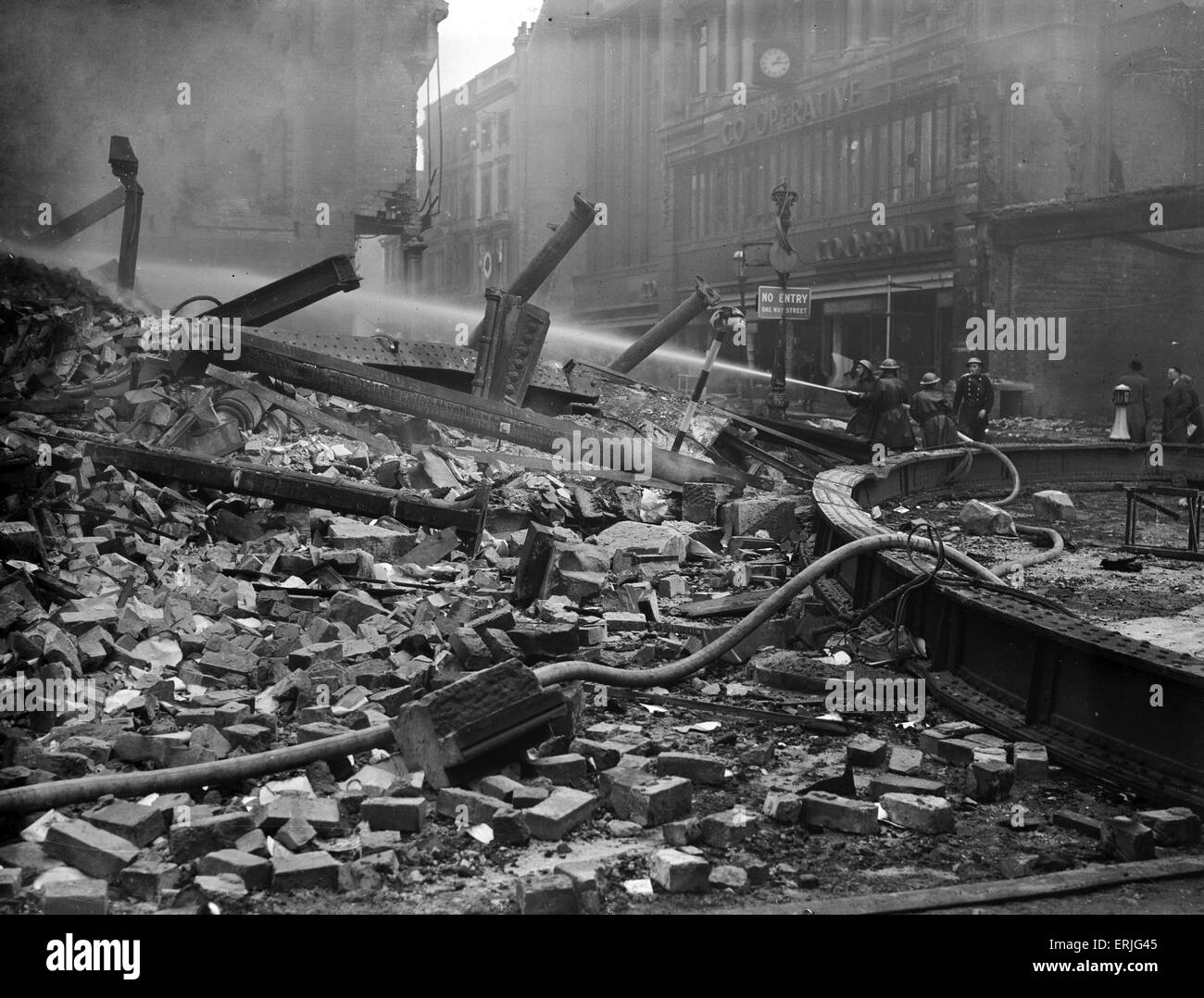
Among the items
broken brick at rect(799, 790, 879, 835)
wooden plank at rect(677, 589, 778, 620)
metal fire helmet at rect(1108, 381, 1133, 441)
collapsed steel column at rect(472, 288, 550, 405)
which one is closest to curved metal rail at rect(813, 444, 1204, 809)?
wooden plank at rect(677, 589, 778, 620)

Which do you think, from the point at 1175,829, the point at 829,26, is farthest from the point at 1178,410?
the point at 829,26

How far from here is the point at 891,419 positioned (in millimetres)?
14781

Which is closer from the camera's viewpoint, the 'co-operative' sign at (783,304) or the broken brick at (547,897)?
the broken brick at (547,897)

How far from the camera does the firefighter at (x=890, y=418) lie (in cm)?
1477

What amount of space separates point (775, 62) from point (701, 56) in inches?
240

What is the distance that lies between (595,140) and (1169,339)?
1049 inches

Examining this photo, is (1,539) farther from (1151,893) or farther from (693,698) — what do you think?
(1151,893)

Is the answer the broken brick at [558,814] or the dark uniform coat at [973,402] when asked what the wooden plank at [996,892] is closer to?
the broken brick at [558,814]

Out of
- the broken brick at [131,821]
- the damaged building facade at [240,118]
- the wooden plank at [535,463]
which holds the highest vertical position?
the damaged building facade at [240,118]

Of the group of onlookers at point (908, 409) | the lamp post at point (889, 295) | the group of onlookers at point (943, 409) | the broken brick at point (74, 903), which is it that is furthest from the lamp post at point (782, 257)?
the broken brick at point (74, 903)

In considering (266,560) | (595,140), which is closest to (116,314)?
(266,560)

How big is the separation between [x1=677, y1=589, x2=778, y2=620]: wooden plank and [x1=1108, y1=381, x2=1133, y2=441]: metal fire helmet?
12.9 m

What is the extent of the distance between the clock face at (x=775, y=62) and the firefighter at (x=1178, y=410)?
63.2 feet

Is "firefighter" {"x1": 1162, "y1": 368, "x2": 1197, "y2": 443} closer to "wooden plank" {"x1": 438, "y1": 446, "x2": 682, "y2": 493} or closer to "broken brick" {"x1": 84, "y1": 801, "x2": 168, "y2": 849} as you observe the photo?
"wooden plank" {"x1": 438, "y1": 446, "x2": 682, "y2": 493}
